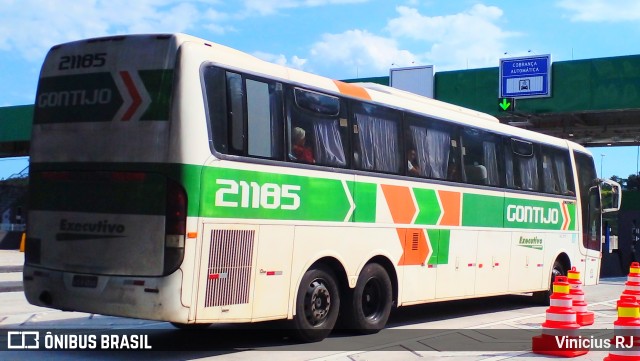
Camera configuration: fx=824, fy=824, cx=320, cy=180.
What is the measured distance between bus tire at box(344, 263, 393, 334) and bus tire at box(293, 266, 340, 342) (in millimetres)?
336

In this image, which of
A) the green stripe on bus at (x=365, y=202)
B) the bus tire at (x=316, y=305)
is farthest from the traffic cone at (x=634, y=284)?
the bus tire at (x=316, y=305)

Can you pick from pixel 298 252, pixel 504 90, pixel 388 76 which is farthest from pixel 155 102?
pixel 388 76

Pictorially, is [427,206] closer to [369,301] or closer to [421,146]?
A: [421,146]

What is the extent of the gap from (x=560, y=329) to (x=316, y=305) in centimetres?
299

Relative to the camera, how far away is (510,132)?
1527 cm

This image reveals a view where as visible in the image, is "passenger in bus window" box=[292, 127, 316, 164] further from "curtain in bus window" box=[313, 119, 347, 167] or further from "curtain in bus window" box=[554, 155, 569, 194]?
"curtain in bus window" box=[554, 155, 569, 194]

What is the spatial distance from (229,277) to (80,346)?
242cm

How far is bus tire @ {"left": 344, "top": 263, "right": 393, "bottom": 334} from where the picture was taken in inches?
438

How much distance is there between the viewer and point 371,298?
38.4 feet

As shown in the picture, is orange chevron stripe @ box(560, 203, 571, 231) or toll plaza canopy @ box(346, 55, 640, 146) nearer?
orange chevron stripe @ box(560, 203, 571, 231)

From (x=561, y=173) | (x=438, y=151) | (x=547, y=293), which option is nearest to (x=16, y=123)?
(x=561, y=173)

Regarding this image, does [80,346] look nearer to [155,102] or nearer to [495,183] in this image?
[155,102]

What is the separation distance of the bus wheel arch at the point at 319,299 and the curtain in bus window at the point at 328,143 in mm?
1290

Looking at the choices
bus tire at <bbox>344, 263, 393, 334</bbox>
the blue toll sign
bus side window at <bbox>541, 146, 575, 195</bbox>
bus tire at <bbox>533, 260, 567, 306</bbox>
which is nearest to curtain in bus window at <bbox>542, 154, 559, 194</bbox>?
bus side window at <bbox>541, 146, 575, 195</bbox>
